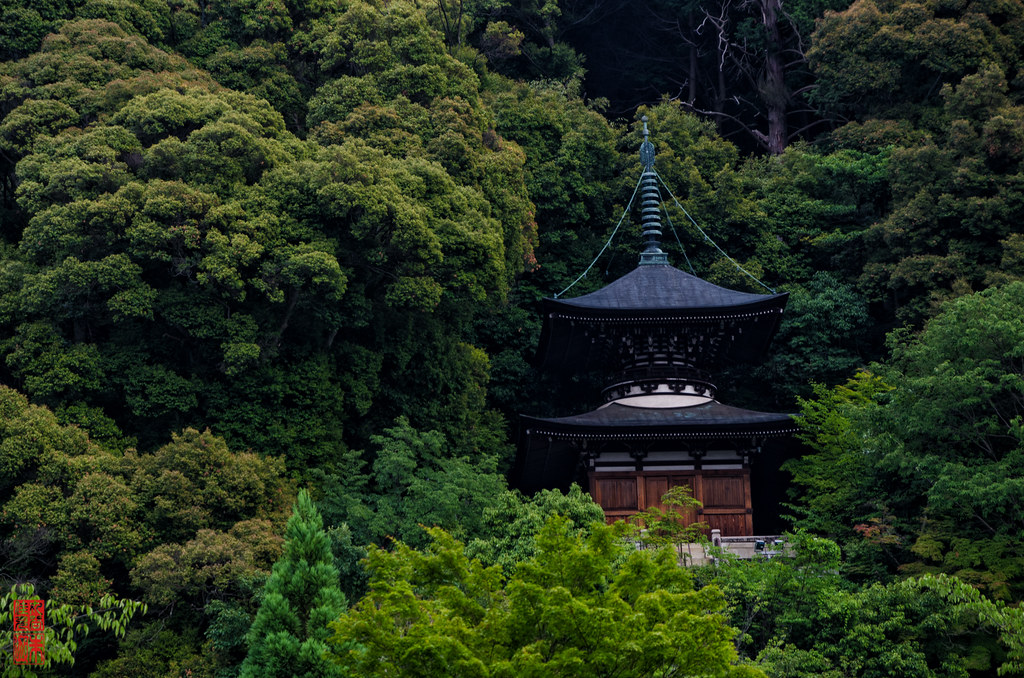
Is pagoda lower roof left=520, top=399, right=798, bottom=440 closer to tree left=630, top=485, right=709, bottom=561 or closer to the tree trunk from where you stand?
tree left=630, top=485, right=709, bottom=561

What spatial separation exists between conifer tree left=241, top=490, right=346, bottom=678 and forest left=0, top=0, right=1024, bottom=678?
7 centimetres

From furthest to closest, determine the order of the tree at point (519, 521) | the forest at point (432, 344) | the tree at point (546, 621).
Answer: the tree at point (519, 521), the forest at point (432, 344), the tree at point (546, 621)

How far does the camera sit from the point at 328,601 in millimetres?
16219

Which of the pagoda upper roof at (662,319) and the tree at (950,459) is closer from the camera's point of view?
the tree at (950,459)

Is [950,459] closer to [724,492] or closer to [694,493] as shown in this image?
[724,492]

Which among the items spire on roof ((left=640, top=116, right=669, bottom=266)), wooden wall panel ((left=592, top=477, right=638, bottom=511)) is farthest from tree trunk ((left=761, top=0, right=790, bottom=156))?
wooden wall panel ((left=592, top=477, right=638, bottom=511))

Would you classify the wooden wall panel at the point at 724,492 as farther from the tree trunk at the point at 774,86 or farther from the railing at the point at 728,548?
the tree trunk at the point at 774,86

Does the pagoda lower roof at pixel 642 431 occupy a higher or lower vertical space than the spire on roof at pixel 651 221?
lower

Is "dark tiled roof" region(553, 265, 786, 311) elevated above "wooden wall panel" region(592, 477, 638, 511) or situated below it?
above

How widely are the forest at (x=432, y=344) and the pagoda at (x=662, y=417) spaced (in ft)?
4.25

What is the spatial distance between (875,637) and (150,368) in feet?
45.3

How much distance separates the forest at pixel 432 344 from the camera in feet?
52.5

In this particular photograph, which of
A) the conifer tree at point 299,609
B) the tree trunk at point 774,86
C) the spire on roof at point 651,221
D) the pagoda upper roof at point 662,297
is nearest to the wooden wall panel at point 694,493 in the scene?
the pagoda upper roof at point 662,297

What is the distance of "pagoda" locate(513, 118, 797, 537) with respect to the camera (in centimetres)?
2311
